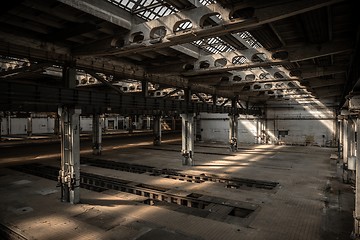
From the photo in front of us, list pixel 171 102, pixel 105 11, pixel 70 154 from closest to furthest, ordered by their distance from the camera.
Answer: pixel 105 11 → pixel 70 154 → pixel 171 102

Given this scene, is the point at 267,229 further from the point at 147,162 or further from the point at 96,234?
the point at 147,162

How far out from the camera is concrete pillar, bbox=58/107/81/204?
9.91 metres

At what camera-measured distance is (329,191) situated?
11.7 m

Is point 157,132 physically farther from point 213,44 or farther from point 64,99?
point 64,99

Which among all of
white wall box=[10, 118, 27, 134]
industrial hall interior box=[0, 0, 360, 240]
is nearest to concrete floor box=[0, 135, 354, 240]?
industrial hall interior box=[0, 0, 360, 240]

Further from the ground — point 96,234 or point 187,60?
point 187,60

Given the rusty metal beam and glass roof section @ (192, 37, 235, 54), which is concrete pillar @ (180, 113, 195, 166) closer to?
glass roof section @ (192, 37, 235, 54)

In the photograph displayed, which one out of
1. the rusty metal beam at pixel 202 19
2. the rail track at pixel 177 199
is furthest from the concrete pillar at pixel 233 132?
the rusty metal beam at pixel 202 19

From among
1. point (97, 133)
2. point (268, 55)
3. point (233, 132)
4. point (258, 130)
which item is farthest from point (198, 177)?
point (258, 130)

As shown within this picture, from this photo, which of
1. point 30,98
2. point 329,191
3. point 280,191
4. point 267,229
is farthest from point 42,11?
point 329,191

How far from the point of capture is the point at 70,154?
9.96 m

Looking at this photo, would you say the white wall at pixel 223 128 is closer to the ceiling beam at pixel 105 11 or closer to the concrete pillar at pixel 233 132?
the concrete pillar at pixel 233 132

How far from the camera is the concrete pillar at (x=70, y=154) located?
991cm

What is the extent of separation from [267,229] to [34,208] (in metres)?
8.57
